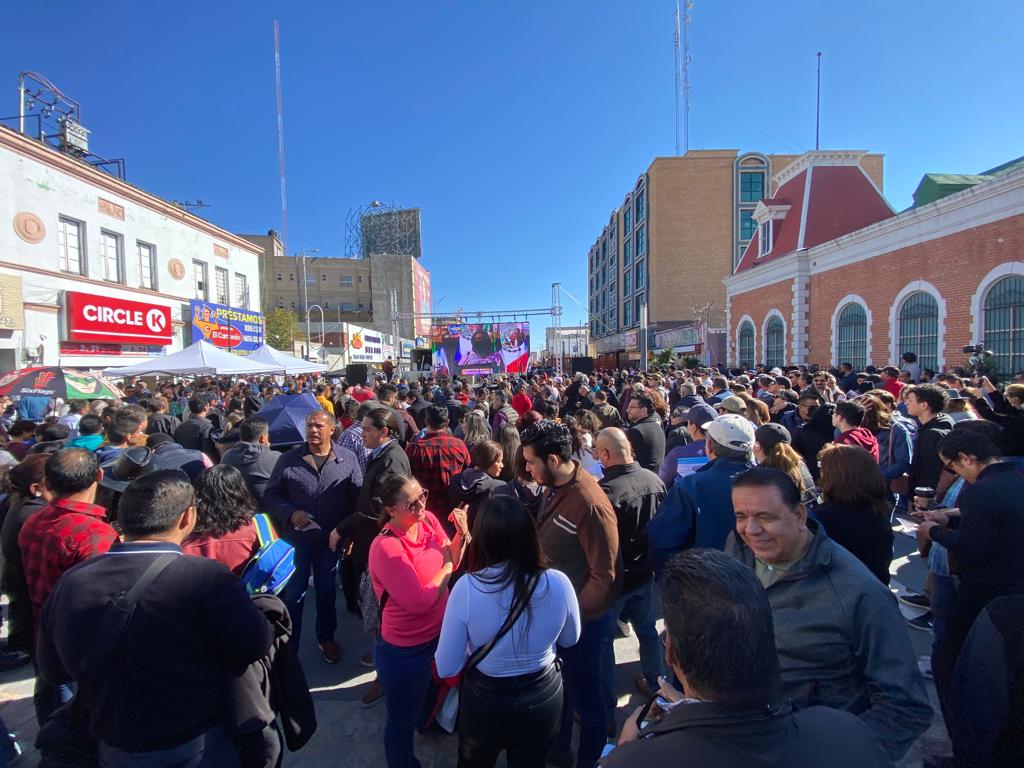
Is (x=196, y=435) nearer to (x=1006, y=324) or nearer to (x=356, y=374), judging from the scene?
(x=356, y=374)

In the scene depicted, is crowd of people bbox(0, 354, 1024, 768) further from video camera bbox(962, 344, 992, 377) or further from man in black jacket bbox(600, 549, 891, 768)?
video camera bbox(962, 344, 992, 377)

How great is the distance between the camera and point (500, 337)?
51.5 feet

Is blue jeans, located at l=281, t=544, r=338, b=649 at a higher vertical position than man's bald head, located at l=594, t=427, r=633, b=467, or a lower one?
lower

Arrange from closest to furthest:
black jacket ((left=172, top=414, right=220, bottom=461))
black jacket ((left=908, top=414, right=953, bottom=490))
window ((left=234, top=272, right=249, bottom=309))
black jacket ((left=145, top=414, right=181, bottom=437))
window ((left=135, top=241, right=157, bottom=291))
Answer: black jacket ((left=908, top=414, right=953, bottom=490))
black jacket ((left=172, top=414, right=220, bottom=461))
black jacket ((left=145, top=414, right=181, bottom=437))
window ((left=135, top=241, right=157, bottom=291))
window ((left=234, top=272, right=249, bottom=309))

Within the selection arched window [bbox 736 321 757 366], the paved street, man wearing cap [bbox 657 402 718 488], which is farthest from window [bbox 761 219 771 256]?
the paved street

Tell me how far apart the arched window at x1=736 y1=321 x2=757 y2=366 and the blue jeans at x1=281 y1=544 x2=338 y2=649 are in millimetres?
22653

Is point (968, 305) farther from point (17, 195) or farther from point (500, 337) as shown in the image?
point (17, 195)

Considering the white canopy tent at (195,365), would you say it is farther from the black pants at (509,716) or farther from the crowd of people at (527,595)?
the black pants at (509,716)

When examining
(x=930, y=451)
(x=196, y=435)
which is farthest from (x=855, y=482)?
(x=196, y=435)

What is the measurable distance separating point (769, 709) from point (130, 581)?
1.95 metres

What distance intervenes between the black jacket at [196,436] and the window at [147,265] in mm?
18157

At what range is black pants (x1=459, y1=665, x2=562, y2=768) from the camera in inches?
81.0

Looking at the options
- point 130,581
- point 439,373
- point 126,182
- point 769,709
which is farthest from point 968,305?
point 126,182

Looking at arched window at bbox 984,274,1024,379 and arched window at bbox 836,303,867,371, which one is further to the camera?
arched window at bbox 836,303,867,371
